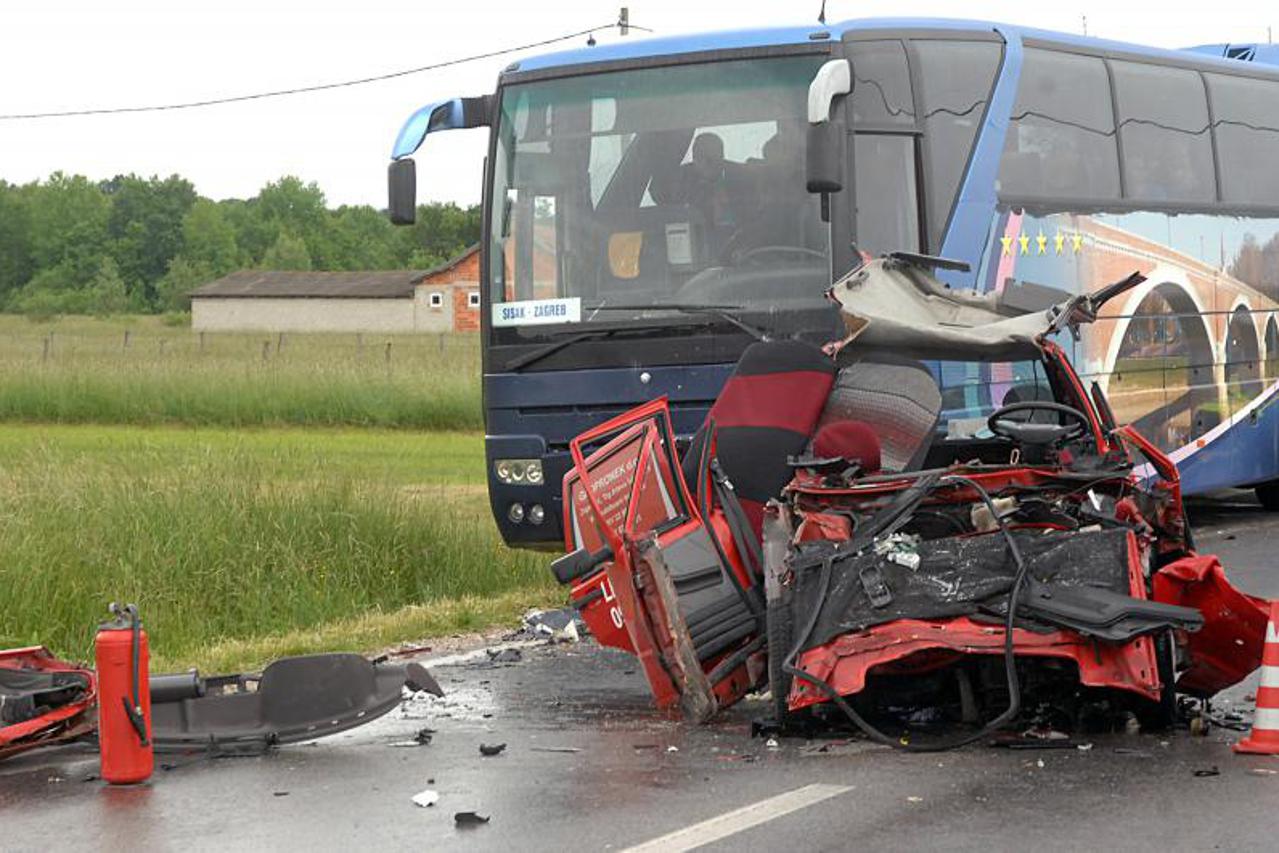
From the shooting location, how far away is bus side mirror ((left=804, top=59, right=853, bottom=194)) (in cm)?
1187

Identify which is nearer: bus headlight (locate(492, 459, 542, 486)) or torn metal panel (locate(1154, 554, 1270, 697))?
torn metal panel (locate(1154, 554, 1270, 697))

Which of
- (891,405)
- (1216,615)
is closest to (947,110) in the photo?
(891,405)

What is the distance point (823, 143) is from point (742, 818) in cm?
→ 636

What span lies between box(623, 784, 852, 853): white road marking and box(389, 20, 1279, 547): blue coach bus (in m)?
5.23

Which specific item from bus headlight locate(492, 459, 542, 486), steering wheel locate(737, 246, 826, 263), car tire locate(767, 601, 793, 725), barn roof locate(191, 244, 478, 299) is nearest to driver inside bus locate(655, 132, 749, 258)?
steering wheel locate(737, 246, 826, 263)

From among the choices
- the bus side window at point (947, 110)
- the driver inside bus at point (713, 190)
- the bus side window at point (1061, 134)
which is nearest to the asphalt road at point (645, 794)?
the driver inside bus at point (713, 190)

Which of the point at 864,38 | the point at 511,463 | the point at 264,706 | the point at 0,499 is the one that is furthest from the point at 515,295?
the point at 264,706

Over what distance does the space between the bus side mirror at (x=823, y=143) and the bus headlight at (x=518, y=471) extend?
8.84 ft

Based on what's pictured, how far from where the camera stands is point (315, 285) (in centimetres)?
11388

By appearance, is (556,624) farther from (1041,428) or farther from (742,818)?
(742,818)

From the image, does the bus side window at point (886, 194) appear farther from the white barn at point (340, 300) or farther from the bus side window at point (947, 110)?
the white barn at point (340, 300)

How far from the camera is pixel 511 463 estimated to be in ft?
43.4

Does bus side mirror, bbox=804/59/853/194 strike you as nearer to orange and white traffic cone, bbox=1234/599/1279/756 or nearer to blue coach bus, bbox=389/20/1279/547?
blue coach bus, bbox=389/20/1279/547

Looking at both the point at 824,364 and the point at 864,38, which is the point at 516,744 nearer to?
the point at 824,364
